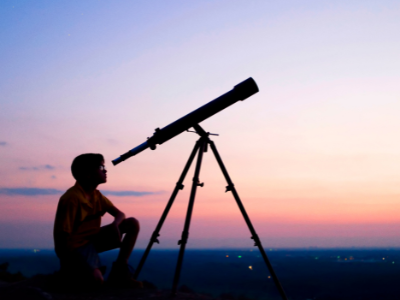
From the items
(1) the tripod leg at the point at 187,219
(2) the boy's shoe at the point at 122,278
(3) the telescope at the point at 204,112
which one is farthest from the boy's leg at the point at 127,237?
(3) the telescope at the point at 204,112

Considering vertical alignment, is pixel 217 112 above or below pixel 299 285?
above

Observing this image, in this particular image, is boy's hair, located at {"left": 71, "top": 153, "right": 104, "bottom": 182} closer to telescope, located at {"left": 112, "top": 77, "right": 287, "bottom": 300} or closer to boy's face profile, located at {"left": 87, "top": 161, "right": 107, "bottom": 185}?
boy's face profile, located at {"left": 87, "top": 161, "right": 107, "bottom": 185}

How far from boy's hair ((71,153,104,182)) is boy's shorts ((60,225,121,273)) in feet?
3.38

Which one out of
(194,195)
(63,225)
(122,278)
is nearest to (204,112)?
(194,195)

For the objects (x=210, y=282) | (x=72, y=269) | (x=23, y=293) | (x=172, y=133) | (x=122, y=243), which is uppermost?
(x=172, y=133)

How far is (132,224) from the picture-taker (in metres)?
6.38

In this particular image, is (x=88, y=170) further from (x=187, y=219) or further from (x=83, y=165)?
(x=187, y=219)

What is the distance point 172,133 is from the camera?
22.8 feet

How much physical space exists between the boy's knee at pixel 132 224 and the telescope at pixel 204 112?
5.17 feet

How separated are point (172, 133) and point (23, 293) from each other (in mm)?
3699

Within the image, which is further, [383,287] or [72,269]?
[383,287]

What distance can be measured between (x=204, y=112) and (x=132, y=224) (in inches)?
95.7

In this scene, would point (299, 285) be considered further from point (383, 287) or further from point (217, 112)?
point (217, 112)

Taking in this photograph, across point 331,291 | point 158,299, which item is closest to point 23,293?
point 158,299
